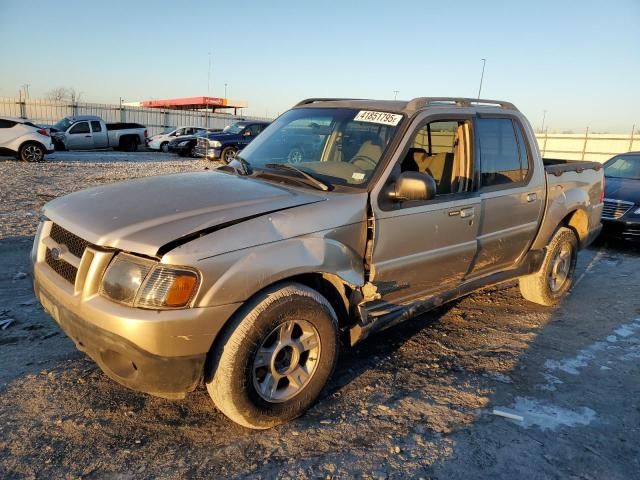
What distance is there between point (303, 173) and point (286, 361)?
128 cm

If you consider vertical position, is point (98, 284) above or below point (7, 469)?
above

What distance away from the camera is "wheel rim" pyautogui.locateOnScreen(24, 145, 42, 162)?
15.9m

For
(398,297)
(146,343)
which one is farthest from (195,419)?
(398,297)

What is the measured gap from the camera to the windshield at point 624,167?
8993 millimetres

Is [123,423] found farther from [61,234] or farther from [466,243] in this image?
[466,243]

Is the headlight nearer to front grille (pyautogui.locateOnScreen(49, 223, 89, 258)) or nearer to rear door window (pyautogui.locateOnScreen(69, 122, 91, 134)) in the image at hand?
front grille (pyautogui.locateOnScreen(49, 223, 89, 258))

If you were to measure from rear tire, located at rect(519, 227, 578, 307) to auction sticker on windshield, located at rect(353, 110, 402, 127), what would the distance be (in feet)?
7.82

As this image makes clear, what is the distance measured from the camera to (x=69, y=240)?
277 centimetres

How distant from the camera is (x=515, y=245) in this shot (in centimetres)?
439

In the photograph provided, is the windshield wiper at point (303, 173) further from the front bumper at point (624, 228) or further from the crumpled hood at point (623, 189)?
the crumpled hood at point (623, 189)

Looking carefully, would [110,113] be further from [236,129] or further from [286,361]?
[286,361]

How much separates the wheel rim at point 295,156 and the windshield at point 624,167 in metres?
7.77

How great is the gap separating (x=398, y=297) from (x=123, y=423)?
1921 millimetres

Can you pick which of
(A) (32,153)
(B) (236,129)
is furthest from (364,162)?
(B) (236,129)
